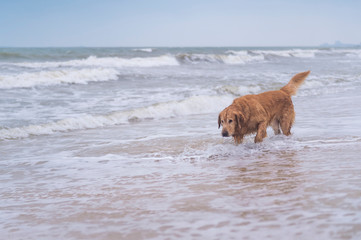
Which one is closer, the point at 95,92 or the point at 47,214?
the point at 47,214

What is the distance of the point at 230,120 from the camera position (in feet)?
17.8

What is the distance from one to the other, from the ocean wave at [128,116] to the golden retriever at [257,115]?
4.03m

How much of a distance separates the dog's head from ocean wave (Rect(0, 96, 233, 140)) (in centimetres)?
414

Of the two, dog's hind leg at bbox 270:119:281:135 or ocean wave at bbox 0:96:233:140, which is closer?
dog's hind leg at bbox 270:119:281:135

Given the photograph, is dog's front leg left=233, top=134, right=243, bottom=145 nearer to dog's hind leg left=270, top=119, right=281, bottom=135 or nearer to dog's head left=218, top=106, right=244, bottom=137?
dog's head left=218, top=106, right=244, bottom=137

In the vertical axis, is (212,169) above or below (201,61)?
below

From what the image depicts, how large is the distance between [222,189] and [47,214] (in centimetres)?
155

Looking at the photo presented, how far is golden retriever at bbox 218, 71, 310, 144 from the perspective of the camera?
546 centimetres

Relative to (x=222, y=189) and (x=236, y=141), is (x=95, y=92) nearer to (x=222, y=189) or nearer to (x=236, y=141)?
(x=236, y=141)

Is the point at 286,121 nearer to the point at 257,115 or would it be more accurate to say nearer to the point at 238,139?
the point at 257,115

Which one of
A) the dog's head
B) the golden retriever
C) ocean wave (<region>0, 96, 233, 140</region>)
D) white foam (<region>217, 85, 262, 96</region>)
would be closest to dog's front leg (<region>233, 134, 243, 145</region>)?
the golden retriever

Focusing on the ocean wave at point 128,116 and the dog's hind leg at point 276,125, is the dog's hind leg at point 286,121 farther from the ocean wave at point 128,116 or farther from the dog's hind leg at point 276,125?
the ocean wave at point 128,116

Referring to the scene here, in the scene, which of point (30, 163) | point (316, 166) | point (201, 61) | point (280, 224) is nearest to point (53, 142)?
point (30, 163)

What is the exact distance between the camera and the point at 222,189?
3691 millimetres
